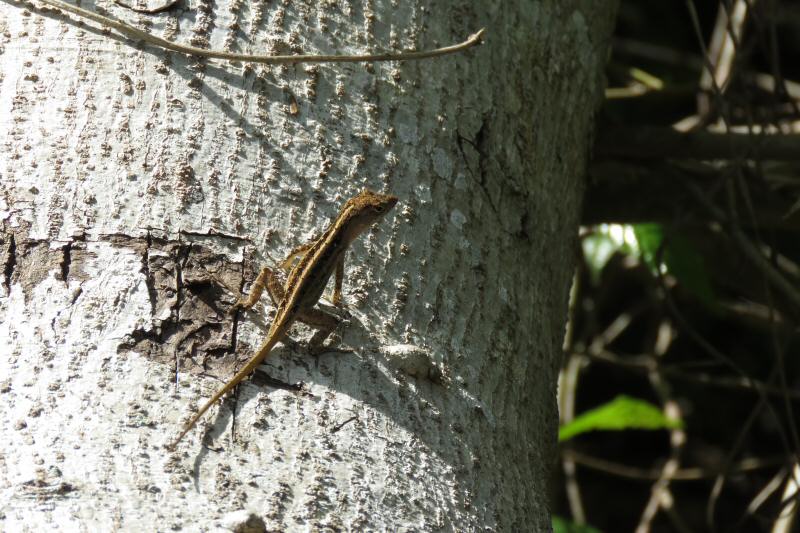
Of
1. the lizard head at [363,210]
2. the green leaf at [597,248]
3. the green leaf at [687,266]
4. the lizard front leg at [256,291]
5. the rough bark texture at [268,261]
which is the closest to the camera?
the rough bark texture at [268,261]

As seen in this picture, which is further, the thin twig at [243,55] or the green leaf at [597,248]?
the green leaf at [597,248]

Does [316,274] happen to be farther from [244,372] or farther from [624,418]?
[624,418]

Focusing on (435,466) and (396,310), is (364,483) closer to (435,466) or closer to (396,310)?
(435,466)

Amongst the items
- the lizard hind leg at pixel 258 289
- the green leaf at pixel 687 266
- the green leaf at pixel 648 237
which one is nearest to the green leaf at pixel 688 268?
the green leaf at pixel 687 266

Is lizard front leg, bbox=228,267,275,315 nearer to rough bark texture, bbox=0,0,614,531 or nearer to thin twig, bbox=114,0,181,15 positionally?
rough bark texture, bbox=0,0,614,531

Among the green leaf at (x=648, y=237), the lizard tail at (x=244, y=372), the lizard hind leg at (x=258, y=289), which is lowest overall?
the lizard tail at (x=244, y=372)

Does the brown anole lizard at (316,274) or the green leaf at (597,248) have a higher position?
the green leaf at (597,248)

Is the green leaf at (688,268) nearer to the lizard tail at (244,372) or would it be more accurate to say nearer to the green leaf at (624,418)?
the green leaf at (624,418)
